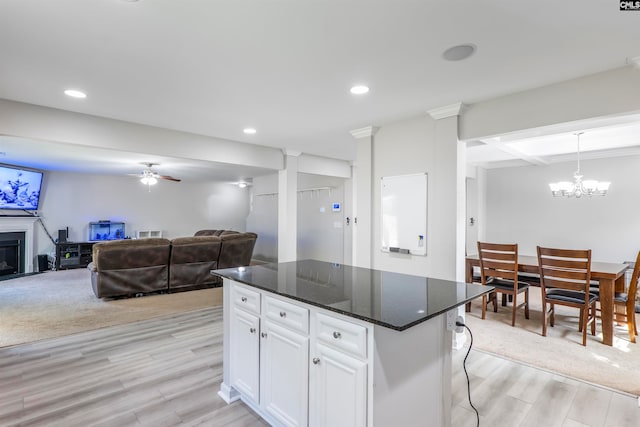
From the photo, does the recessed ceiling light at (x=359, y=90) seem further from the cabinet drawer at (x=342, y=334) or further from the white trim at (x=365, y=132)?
the cabinet drawer at (x=342, y=334)

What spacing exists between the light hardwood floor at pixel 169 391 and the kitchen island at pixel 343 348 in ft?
0.71

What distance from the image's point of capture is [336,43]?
7.06 ft

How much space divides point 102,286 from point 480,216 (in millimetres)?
7428

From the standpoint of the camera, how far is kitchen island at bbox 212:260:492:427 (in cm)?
146

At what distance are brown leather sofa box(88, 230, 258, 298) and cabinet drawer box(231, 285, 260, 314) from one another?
332cm

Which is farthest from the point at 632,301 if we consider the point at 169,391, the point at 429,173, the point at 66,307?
the point at 66,307

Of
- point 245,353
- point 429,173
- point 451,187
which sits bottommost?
point 245,353

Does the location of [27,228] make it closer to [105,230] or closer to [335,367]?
[105,230]

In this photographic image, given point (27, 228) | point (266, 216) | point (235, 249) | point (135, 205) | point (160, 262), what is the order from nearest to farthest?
point (160, 262) → point (235, 249) → point (27, 228) → point (266, 216) → point (135, 205)

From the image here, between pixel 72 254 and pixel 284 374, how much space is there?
8.07 m

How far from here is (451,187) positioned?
3.34 metres

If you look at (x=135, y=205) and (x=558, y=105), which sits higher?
(x=558, y=105)

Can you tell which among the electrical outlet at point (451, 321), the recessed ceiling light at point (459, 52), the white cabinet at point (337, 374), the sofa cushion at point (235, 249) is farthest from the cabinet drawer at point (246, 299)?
the sofa cushion at point (235, 249)

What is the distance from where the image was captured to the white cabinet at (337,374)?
146 centimetres
